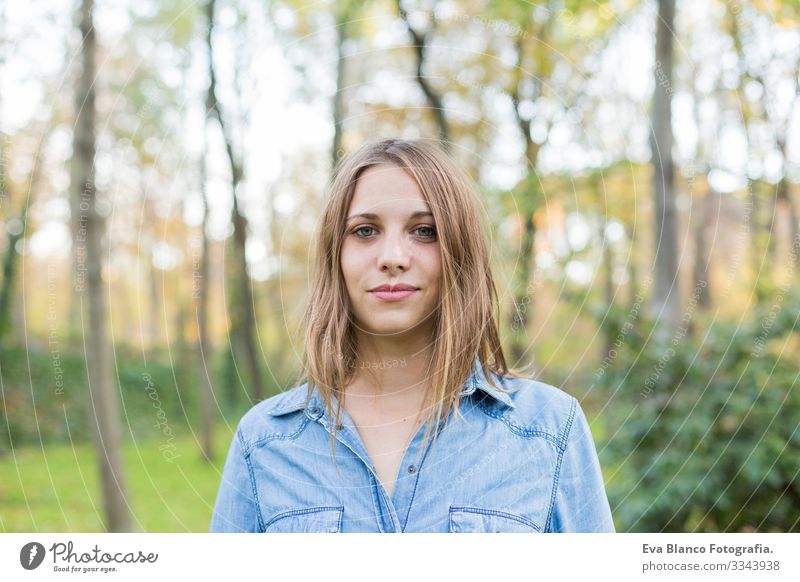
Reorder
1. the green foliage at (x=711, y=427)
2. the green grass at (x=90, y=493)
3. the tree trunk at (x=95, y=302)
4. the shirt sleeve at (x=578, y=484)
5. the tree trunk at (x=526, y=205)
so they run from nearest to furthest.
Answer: the shirt sleeve at (x=578, y=484) < the green foliage at (x=711, y=427) < the tree trunk at (x=95, y=302) < the tree trunk at (x=526, y=205) < the green grass at (x=90, y=493)

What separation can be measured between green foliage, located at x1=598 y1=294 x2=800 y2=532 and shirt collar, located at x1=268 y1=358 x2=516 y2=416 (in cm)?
214

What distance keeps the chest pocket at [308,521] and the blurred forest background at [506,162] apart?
599 millimetres

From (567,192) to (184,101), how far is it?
2.81 m

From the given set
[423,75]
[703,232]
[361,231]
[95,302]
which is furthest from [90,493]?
[703,232]

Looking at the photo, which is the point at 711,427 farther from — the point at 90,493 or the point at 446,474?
the point at 90,493

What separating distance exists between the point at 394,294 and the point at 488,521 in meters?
0.56

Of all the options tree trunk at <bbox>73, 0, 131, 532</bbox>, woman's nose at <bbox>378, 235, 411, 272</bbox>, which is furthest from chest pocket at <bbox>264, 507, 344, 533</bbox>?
tree trunk at <bbox>73, 0, 131, 532</bbox>

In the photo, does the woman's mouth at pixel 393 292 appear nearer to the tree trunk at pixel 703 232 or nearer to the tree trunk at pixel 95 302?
the tree trunk at pixel 95 302

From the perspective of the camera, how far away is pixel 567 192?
521cm

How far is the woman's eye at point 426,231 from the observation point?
1.69 m

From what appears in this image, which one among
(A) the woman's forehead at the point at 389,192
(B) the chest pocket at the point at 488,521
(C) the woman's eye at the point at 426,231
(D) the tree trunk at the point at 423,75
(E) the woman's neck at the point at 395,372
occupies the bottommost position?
(B) the chest pocket at the point at 488,521

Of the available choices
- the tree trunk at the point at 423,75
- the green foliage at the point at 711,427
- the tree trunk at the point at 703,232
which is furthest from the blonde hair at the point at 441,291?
the tree trunk at the point at 703,232

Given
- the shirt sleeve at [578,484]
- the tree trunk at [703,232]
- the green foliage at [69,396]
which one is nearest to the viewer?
the shirt sleeve at [578,484]
